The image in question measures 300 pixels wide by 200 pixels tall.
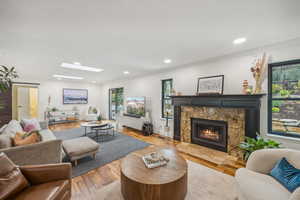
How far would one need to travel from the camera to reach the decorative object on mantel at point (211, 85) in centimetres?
323

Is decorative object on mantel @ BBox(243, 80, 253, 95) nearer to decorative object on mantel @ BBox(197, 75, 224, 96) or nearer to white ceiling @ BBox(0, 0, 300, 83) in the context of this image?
decorative object on mantel @ BBox(197, 75, 224, 96)

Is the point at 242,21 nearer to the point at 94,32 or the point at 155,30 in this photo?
the point at 155,30

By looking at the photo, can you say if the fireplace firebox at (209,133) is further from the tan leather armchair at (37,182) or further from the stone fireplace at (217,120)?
the tan leather armchair at (37,182)

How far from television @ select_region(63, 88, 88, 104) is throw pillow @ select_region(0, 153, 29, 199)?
713cm

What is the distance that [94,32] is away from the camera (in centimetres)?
207

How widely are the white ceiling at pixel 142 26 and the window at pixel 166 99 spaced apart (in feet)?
5.52

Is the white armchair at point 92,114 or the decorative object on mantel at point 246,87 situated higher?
the decorative object on mantel at point 246,87

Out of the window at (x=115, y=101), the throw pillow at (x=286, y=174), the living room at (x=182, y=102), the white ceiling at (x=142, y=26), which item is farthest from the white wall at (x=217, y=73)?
the window at (x=115, y=101)

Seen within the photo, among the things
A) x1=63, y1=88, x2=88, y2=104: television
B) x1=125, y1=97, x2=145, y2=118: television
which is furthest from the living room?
x1=63, y1=88, x2=88, y2=104: television

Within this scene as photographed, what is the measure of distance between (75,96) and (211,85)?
7.87 metres

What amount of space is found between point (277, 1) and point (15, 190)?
11.6ft

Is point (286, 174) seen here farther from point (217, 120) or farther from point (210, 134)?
point (210, 134)

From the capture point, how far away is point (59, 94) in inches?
287

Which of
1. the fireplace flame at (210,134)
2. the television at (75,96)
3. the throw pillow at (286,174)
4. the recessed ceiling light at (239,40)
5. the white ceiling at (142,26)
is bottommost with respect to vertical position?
the fireplace flame at (210,134)
